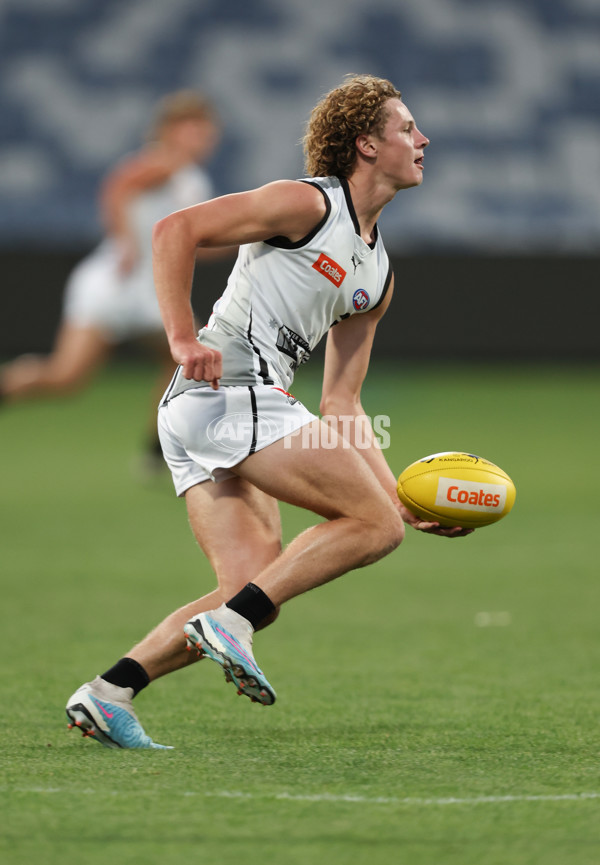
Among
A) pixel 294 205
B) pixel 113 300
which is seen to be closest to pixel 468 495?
pixel 294 205

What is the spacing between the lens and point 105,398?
1867 cm

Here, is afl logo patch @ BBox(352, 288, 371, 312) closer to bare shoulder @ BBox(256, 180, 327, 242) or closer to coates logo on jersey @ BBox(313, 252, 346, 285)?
coates logo on jersey @ BBox(313, 252, 346, 285)

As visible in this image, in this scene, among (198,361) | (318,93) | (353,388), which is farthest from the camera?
(318,93)

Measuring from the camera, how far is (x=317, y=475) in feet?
13.7

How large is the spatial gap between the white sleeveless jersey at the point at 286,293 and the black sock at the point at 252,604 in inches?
27.2

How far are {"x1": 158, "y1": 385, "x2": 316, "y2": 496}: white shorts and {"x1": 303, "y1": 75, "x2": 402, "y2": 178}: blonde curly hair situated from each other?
831mm

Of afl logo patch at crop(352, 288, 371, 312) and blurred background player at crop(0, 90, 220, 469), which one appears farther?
blurred background player at crop(0, 90, 220, 469)

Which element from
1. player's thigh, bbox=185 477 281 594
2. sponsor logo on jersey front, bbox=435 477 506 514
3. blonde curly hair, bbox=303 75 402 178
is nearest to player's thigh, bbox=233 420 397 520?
player's thigh, bbox=185 477 281 594

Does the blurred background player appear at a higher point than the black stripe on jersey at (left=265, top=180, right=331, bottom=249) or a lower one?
higher

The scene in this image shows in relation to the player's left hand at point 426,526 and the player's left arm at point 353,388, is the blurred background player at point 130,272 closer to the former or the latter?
the player's left arm at point 353,388

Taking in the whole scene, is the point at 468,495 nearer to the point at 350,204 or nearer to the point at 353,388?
the point at 353,388

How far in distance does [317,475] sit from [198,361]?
519 mm

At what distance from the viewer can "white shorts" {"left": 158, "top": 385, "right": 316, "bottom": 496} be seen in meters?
4.22

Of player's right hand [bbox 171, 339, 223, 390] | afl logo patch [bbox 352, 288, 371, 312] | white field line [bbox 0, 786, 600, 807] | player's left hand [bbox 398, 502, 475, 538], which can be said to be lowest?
white field line [bbox 0, 786, 600, 807]
